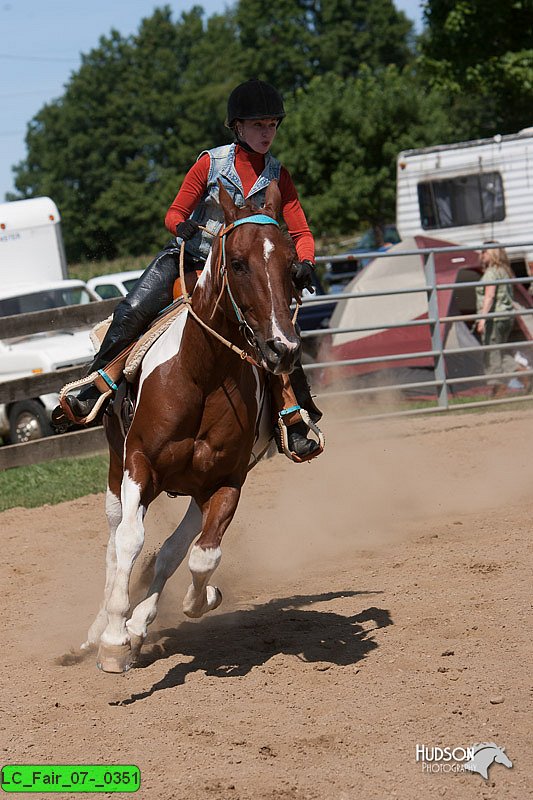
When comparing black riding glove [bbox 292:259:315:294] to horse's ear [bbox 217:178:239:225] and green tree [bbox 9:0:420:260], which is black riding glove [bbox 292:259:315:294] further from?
green tree [bbox 9:0:420:260]

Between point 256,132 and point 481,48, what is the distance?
73.9ft

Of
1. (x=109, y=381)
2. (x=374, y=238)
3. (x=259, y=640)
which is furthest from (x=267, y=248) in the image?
(x=374, y=238)

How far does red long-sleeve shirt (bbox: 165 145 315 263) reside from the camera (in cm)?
532

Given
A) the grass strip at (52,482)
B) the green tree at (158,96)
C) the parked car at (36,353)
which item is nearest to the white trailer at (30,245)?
the parked car at (36,353)

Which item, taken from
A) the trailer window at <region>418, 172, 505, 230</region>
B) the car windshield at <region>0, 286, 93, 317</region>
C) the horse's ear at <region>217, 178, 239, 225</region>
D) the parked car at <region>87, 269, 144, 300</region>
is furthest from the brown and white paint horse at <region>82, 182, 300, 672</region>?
the trailer window at <region>418, 172, 505, 230</region>

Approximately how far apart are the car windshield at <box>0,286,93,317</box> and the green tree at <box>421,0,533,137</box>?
1402 cm

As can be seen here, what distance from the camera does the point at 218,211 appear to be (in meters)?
5.51

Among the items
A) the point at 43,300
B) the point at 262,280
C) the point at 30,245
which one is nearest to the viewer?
the point at 262,280

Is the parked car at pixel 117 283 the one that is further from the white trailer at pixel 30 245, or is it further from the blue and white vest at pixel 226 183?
the blue and white vest at pixel 226 183

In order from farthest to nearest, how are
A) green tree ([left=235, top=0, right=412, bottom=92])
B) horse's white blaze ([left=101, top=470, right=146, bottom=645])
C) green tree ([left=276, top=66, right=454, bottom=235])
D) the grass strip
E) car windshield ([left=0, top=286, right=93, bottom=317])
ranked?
green tree ([left=235, top=0, right=412, bottom=92])
green tree ([left=276, top=66, right=454, bottom=235])
car windshield ([left=0, top=286, right=93, bottom=317])
the grass strip
horse's white blaze ([left=101, top=470, right=146, bottom=645])

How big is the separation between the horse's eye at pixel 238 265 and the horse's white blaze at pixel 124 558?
1132mm

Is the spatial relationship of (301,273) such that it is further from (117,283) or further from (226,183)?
(117,283)

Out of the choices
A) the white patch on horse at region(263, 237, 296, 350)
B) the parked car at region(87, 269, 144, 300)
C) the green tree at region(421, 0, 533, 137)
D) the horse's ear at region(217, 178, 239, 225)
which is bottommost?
the parked car at region(87, 269, 144, 300)

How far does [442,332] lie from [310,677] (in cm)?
912
